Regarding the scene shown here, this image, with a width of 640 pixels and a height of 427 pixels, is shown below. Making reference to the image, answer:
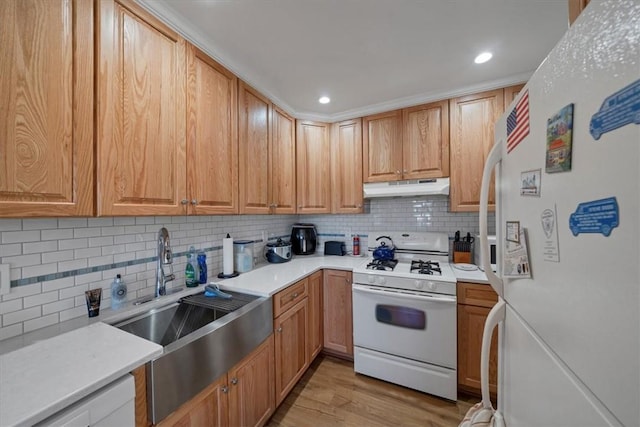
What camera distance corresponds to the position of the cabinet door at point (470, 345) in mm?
1696

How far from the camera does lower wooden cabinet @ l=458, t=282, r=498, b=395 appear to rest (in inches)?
66.0

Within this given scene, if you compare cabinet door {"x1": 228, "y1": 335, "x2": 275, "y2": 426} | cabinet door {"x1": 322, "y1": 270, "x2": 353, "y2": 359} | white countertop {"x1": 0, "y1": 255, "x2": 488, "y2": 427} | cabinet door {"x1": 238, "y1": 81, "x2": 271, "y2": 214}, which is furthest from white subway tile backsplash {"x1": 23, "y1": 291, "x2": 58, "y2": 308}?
cabinet door {"x1": 322, "y1": 270, "x2": 353, "y2": 359}

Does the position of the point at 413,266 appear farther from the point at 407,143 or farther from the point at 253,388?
the point at 253,388

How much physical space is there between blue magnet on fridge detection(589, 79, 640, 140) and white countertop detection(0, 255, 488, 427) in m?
1.27

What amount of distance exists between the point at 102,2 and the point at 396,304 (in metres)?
2.37

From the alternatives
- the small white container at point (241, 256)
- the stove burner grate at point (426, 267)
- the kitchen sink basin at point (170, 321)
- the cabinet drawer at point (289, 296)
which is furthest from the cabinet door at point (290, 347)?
the stove burner grate at point (426, 267)

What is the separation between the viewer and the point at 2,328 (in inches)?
36.5

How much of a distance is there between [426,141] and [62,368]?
258 centimetres

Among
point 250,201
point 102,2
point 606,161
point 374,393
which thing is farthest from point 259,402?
point 102,2

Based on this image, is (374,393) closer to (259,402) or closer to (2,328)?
(259,402)

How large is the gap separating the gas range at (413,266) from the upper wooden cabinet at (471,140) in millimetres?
454

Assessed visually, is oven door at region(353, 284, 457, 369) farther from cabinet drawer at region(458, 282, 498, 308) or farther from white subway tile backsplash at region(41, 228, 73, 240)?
white subway tile backsplash at region(41, 228, 73, 240)

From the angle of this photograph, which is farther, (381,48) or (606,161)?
(381,48)

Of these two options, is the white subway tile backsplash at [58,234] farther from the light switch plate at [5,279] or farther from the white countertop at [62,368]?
the white countertop at [62,368]
